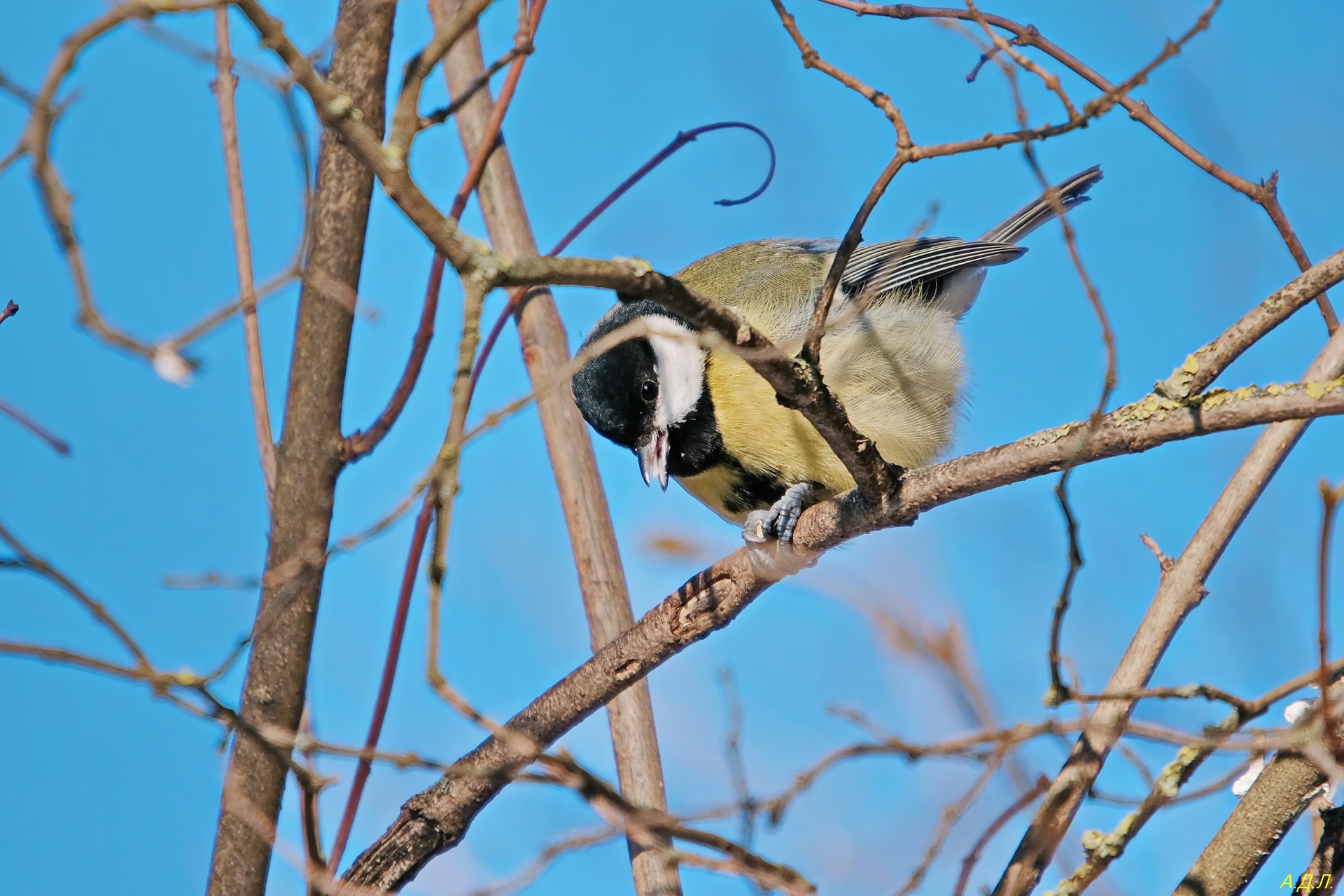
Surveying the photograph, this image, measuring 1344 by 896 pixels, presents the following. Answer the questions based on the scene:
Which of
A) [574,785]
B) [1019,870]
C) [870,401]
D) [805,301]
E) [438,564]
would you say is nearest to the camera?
[438,564]

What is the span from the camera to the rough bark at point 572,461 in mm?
2342

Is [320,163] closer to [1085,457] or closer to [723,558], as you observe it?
[723,558]

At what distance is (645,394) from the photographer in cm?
257

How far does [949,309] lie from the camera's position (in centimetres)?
304

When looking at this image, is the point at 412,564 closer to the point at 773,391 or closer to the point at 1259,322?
Answer: the point at 773,391

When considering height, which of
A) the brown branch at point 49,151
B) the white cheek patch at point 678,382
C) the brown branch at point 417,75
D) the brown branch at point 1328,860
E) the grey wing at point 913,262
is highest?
the grey wing at point 913,262

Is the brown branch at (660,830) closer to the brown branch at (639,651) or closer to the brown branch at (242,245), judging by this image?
the brown branch at (639,651)

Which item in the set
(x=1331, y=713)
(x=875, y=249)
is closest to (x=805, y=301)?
(x=875, y=249)

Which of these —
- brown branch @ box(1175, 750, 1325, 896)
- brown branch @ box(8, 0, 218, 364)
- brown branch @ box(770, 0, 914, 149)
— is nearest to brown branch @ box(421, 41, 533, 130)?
brown branch @ box(770, 0, 914, 149)

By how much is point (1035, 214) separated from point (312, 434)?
2.38 meters

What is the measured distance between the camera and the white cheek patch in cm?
251

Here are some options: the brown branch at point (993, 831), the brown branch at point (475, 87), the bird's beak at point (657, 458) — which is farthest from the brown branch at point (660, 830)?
the bird's beak at point (657, 458)

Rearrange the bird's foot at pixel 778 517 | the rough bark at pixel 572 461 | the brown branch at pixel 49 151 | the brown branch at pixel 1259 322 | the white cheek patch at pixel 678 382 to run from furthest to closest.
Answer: the white cheek patch at pixel 678 382 → the rough bark at pixel 572 461 → the bird's foot at pixel 778 517 → the brown branch at pixel 1259 322 → the brown branch at pixel 49 151

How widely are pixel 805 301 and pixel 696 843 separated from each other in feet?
6.26
